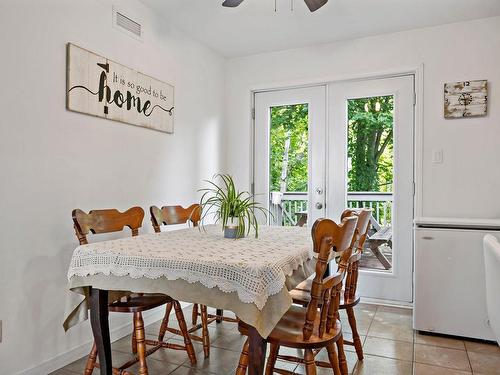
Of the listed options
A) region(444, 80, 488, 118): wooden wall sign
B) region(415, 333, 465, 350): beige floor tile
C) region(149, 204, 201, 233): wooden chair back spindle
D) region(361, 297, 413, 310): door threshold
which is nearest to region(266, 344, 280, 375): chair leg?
region(149, 204, 201, 233): wooden chair back spindle

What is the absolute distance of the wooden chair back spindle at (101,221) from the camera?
198 cm

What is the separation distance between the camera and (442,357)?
2432mm

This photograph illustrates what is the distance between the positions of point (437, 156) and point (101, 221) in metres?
2.78

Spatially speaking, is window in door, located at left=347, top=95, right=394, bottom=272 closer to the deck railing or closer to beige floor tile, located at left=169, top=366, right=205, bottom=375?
the deck railing

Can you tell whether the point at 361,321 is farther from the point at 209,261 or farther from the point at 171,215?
the point at 209,261

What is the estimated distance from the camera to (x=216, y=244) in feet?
6.08

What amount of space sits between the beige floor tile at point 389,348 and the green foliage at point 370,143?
1424 mm

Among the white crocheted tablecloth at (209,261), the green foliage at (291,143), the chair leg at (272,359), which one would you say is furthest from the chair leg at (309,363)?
the green foliage at (291,143)

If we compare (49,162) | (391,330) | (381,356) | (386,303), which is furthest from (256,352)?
(386,303)

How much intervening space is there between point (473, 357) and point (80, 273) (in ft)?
8.02

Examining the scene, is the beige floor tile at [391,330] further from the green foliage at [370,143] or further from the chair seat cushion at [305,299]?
the green foliage at [370,143]

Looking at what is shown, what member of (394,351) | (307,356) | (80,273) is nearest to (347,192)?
(394,351)

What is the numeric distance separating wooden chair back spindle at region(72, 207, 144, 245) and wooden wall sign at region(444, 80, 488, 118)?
2.71m

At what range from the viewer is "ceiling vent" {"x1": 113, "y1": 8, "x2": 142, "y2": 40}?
2707mm
